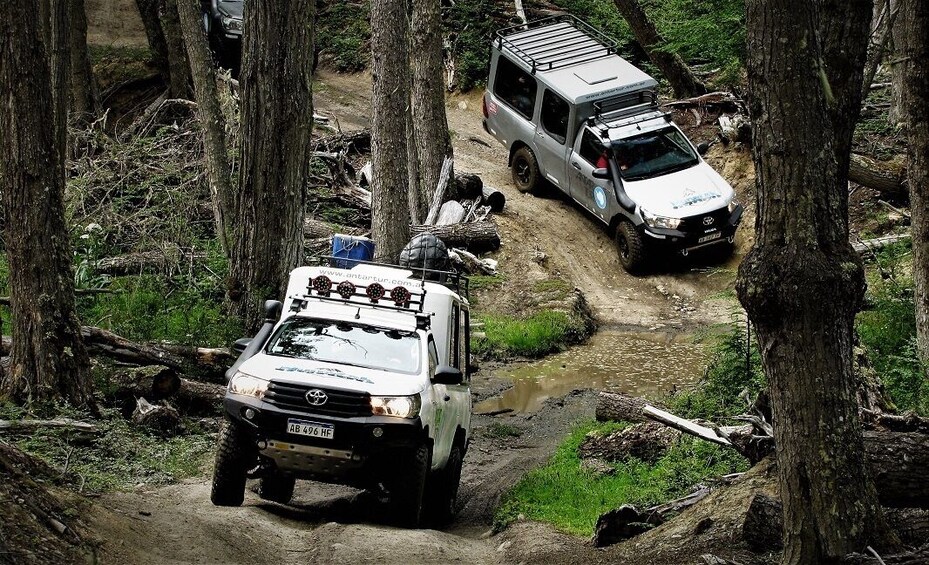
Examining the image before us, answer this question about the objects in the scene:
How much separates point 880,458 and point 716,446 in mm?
4307

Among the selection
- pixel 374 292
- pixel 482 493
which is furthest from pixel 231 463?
pixel 482 493

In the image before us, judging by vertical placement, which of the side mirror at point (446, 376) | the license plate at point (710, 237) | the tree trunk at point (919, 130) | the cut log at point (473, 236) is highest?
the tree trunk at point (919, 130)

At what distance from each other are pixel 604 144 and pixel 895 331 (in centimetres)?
842

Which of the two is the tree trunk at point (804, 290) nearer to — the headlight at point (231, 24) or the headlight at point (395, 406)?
the headlight at point (395, 406)

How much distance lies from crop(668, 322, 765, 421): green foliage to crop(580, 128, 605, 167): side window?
27.6 feet

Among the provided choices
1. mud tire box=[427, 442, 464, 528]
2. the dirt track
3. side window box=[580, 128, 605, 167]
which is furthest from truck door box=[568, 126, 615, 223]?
mud tire box=[427, 442, 464, 528]

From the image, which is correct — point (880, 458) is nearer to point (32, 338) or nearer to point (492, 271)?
point (32, 338)

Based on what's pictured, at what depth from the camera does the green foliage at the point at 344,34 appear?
110 ft

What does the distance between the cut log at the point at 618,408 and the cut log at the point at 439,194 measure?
8.23 m

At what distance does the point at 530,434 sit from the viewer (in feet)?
50.4

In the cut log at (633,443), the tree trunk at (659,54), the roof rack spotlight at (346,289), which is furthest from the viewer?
the tree trunk at (659,54)

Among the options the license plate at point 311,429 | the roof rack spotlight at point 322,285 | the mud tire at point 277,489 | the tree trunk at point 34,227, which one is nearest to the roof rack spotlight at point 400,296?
the roof rack spotlight at point 322,285

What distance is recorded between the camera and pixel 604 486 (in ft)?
39.1

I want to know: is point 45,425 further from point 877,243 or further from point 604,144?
point 604,144
